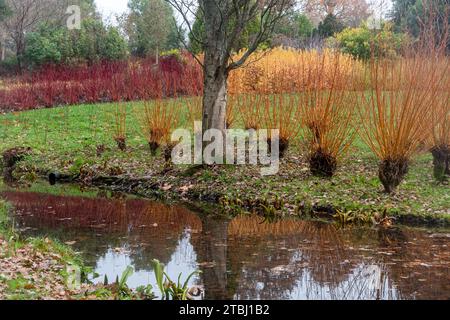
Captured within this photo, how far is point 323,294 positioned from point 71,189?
23.2ft

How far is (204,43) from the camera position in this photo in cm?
1003

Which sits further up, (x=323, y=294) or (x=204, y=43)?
(x=204, y=43)

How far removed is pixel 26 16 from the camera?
26.8m

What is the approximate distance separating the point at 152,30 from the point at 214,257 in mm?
21612

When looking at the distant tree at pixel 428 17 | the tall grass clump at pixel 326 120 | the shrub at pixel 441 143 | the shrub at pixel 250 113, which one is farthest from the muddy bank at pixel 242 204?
the distant tree at pixel 428 17

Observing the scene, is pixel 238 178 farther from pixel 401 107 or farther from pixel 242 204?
pixel 401 107

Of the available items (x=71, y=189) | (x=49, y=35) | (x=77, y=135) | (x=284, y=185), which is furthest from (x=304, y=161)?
(x=49, y=35)

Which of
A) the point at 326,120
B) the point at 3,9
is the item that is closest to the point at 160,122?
the point at 326,120

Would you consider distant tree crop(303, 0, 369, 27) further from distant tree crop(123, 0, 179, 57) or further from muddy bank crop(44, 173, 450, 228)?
muddy bank crop(44, 173, 450, 228)

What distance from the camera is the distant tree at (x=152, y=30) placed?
26469mm

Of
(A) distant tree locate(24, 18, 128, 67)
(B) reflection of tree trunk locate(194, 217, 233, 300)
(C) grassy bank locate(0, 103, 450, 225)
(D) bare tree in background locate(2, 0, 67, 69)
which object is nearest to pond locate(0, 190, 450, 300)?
(B) reflection of tree trunk locate(194, 217, 233, 300)

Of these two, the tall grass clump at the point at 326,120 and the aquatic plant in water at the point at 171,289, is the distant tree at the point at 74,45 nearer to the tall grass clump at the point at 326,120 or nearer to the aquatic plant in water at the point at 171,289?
the tall grass clump at the point at 326,120

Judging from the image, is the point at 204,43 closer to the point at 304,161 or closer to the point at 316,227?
the point at 304,161

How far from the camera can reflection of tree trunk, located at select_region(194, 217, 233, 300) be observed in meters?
5.30
